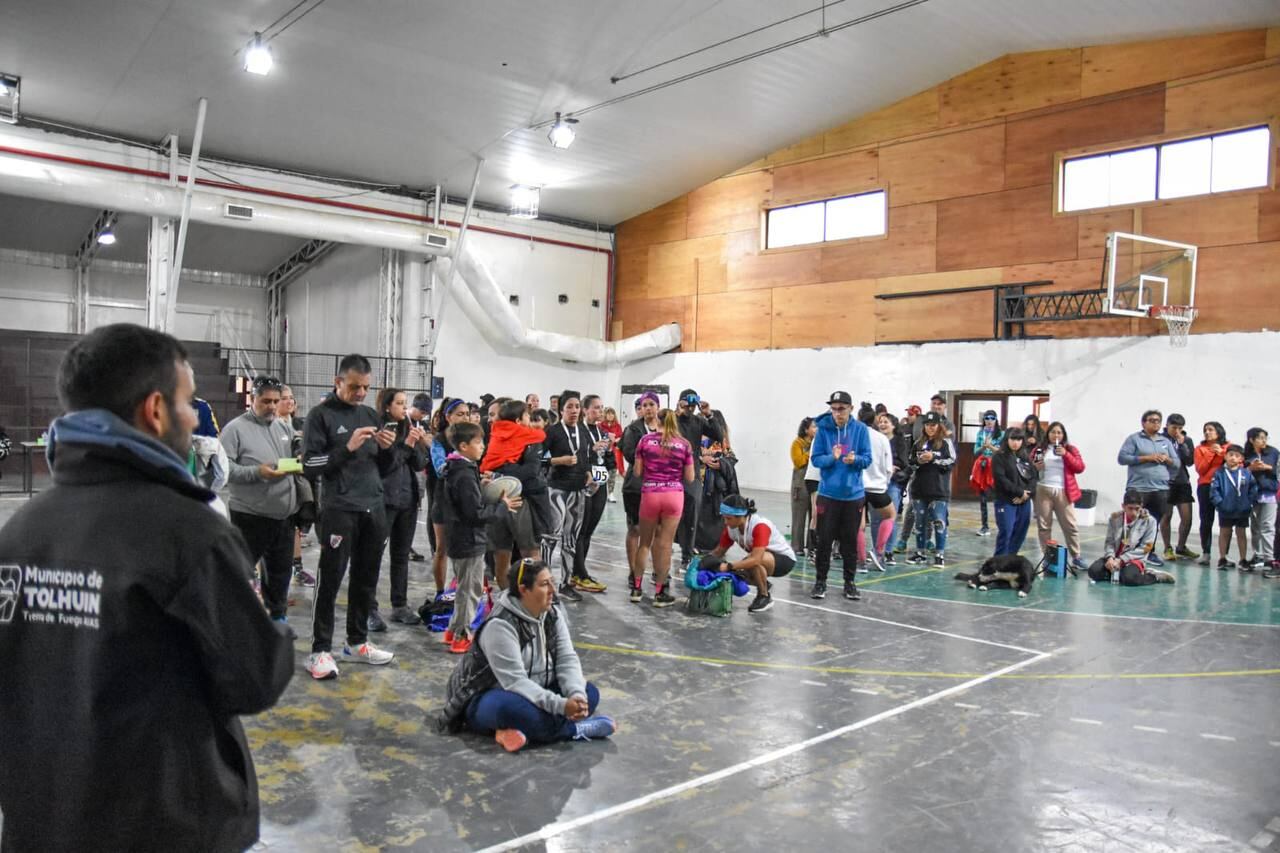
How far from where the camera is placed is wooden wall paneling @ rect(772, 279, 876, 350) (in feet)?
54.2

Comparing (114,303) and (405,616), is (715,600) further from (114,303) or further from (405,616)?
(114,303)

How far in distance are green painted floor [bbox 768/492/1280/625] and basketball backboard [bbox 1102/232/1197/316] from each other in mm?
4223

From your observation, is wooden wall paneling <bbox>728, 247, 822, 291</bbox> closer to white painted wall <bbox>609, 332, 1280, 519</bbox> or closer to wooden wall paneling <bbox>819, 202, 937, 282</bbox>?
wooden wall paneling <bbox>819, 202, 937, 282</bbox>

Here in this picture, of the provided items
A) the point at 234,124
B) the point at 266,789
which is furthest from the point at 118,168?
the point at 266,789

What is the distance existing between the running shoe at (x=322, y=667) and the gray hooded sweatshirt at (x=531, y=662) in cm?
128

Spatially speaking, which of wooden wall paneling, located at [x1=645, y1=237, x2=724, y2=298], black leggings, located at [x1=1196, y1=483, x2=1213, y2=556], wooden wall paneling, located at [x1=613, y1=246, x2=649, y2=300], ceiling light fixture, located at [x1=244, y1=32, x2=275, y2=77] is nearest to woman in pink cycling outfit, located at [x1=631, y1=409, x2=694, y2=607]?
black leggings, located at [x1=1196, y1=483, x2=1213, y2=556]

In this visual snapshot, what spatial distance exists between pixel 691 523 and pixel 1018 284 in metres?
8.60

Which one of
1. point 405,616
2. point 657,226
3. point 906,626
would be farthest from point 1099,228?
point 405,616

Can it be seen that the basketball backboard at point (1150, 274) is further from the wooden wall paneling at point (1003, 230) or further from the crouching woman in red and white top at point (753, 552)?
the crouching woman in red and white top at point (753, 552)

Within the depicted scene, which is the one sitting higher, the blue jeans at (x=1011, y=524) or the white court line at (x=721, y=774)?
the blue jeans at (x=1011, y=524)

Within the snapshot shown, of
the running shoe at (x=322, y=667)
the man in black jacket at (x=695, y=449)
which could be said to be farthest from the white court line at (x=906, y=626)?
the running shoe at (x=322, y=667)

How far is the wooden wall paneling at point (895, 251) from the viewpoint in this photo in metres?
15.7

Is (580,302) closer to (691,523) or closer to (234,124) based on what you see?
(234,124)

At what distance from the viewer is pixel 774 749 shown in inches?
162
